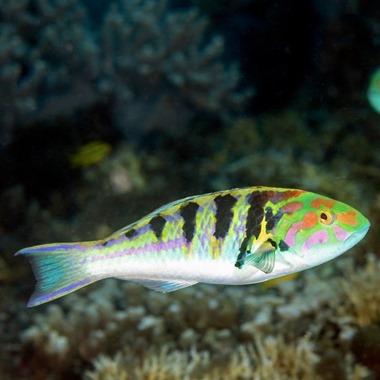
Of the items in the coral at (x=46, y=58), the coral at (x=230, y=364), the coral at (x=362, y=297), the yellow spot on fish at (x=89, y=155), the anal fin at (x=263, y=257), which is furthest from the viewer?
the yellow spot on fish at (x=89, y=155)

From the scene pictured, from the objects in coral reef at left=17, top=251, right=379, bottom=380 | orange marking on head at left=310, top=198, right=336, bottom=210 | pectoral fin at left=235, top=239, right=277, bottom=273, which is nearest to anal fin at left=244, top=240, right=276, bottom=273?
pectoral fin at left=235, top=239, right=277, bottom=273

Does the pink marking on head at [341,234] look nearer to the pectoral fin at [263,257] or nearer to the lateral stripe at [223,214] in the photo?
the pectoral fin at [263,257]

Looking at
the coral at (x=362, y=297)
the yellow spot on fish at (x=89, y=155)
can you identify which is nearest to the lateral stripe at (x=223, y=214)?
the coral at (x=362, y=297)

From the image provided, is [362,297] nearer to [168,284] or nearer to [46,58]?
[168,284]

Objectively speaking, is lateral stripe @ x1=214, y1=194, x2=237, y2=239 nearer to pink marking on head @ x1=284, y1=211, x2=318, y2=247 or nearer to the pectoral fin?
the pectoral fin

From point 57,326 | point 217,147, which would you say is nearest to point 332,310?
point 57,326

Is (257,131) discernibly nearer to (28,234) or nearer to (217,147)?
(217,147)
